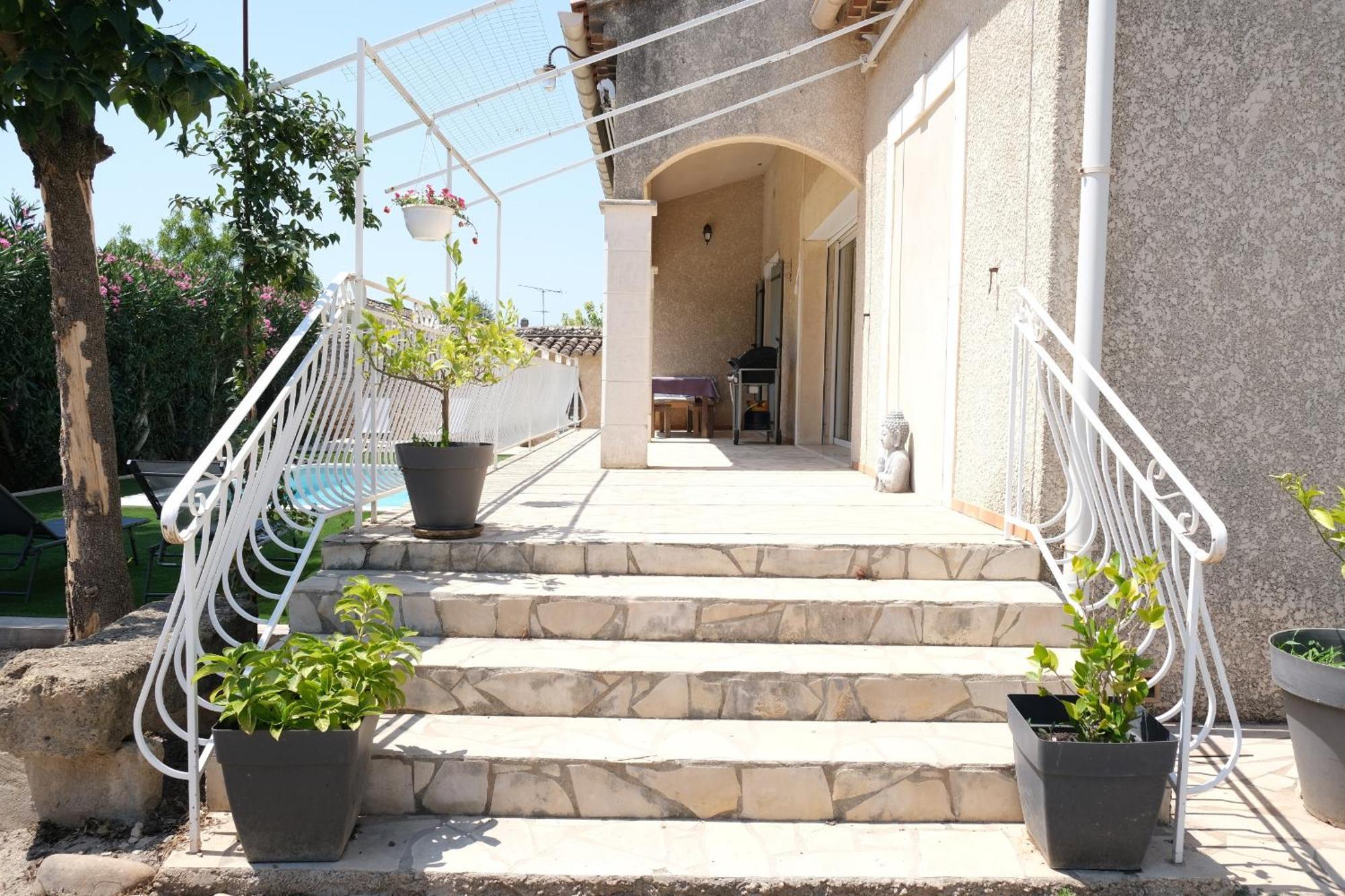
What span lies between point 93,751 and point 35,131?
2315 mm

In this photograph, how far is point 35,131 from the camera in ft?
11.5

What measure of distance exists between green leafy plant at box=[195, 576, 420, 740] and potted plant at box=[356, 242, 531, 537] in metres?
1.03

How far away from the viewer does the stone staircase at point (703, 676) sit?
9.72 ft

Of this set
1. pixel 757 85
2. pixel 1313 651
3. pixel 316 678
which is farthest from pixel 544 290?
pixel 1313 651

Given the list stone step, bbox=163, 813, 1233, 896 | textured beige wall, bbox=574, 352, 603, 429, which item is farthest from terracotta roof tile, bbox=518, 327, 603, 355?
stone step, bbox=163, 813, 1233, 896

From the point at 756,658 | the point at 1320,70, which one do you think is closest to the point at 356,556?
the point at 756,658

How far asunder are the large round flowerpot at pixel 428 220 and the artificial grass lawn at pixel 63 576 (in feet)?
→ 6.28

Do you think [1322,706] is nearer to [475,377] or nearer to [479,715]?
[479,715]

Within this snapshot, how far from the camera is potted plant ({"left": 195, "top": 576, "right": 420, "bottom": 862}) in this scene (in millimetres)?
2592

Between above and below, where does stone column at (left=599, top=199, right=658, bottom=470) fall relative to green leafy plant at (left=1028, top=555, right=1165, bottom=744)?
above

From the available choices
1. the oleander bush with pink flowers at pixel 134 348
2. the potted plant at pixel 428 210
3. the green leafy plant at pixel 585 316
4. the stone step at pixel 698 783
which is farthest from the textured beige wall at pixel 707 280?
the green leafy plant at pixel 585 316

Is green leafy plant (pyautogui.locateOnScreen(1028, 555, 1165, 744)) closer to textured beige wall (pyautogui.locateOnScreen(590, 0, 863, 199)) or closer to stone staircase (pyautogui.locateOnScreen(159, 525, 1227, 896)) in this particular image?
stone staircase (pyautogui.locateOnScreen(159, 525, 1227, 896))

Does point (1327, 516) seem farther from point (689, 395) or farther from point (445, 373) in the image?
point (689, 395)

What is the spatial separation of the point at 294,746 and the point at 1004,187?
3.75 meters
